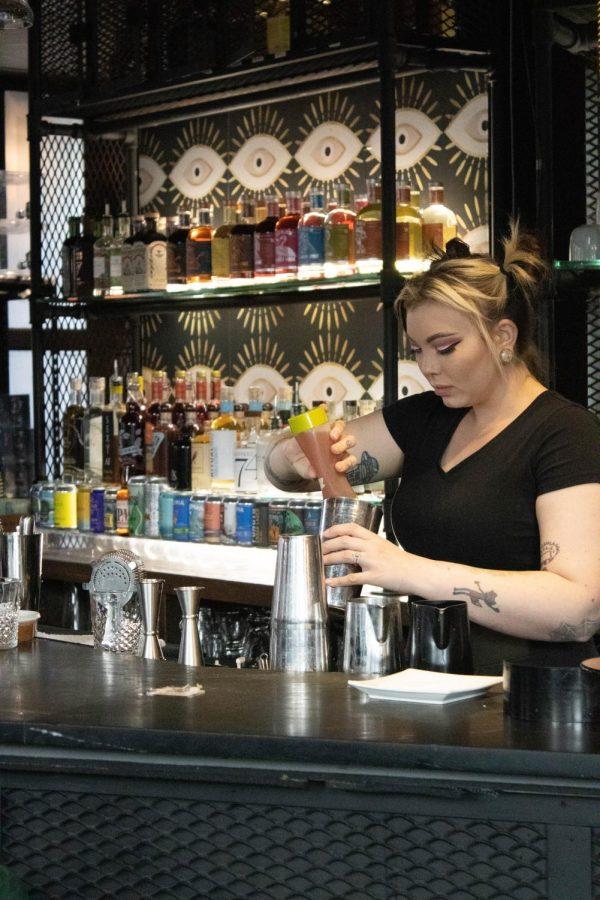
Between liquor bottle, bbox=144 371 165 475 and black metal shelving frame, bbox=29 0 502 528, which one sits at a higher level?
black metal shelving frame, bbox=29 0 502 528

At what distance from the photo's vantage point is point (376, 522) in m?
2.38

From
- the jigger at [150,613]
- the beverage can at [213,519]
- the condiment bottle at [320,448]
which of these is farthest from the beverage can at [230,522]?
the jigger at [150,613]

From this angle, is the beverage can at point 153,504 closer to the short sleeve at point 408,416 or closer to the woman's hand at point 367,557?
the short sleeve at point 408,416

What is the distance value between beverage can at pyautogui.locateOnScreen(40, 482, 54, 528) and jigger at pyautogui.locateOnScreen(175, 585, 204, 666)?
2314 millimetres

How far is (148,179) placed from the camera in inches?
191

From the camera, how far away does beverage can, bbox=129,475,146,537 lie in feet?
13.7

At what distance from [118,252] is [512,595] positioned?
2.64 m

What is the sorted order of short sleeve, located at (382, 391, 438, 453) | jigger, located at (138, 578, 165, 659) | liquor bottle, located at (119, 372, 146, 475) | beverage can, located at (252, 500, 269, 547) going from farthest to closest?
1. liquor bottle, located at (119, 372, 146, 475)
2. beverage can, located at (252, 500, 269, 547)
3. short sleeve, located at (382, 391, 438, 453)
4. jigger, located at (138, 578, 165, 659)

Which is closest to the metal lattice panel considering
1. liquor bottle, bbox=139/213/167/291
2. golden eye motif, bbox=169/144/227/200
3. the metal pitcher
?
the metal pitcher

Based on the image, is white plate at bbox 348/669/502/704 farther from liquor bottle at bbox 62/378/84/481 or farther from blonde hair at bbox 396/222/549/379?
liquor bottle at bbox 62/378/84/481

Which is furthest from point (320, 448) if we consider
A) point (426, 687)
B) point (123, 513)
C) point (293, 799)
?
point (123, 513)

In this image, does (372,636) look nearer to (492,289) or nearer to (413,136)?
(492,289)

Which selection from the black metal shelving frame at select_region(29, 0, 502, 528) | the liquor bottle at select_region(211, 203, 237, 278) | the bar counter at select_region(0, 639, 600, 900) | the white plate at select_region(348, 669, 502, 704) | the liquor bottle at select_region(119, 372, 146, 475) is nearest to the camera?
the bar counter at select_region(0, 639, 600, 900)

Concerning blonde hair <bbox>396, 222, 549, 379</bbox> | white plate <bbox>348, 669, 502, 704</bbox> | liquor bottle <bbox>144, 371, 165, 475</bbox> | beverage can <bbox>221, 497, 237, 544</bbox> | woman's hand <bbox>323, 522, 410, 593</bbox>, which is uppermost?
blonde hair <bbox>396, 222, 549, 379</bbox>
